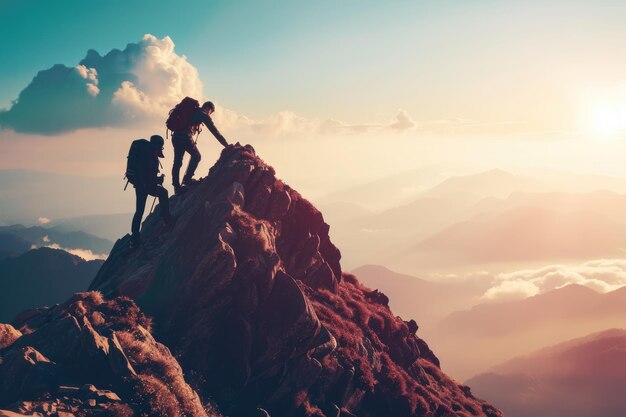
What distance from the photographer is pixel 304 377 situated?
2436 cm

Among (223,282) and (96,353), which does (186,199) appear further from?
(96,353)

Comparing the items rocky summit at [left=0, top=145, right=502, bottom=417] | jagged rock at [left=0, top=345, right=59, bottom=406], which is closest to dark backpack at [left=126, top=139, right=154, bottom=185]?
rocky summit at [left=0, top=145, right=502, bottom=417]

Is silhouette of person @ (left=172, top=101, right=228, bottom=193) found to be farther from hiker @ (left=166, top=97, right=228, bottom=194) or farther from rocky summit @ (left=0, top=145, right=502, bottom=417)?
rocky summit @ (left=0, top=145, right=502, bottom=417)

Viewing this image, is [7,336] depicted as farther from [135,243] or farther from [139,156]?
[139,156]

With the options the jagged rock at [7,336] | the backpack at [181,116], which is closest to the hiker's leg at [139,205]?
the backpack at [181,116]

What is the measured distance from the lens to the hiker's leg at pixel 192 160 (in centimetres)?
2906

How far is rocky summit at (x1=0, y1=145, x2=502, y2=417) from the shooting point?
54.4 feet

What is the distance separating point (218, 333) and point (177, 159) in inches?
466

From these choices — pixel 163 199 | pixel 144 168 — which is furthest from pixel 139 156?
pixel 163 199

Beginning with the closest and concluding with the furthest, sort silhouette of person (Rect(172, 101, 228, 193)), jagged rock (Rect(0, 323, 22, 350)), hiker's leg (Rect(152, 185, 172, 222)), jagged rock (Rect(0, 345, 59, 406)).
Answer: jagged rock (Rect(0, 345, 59, 406)) < jagged rock (Rect(0, 323, 22, 350)) < hiker's leg (Rect(152, 185, 172, 222)) < silhouette of person (Rect(172, 101, 228, 193))

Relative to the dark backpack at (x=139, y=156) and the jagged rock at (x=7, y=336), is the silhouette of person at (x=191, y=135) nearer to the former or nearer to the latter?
the dark backpack at (x=139, y=156)

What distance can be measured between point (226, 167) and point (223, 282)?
1014 centimetres

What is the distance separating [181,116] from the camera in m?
28.7

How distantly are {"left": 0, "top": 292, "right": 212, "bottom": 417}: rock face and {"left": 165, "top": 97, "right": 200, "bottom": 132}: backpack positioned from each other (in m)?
12.8
